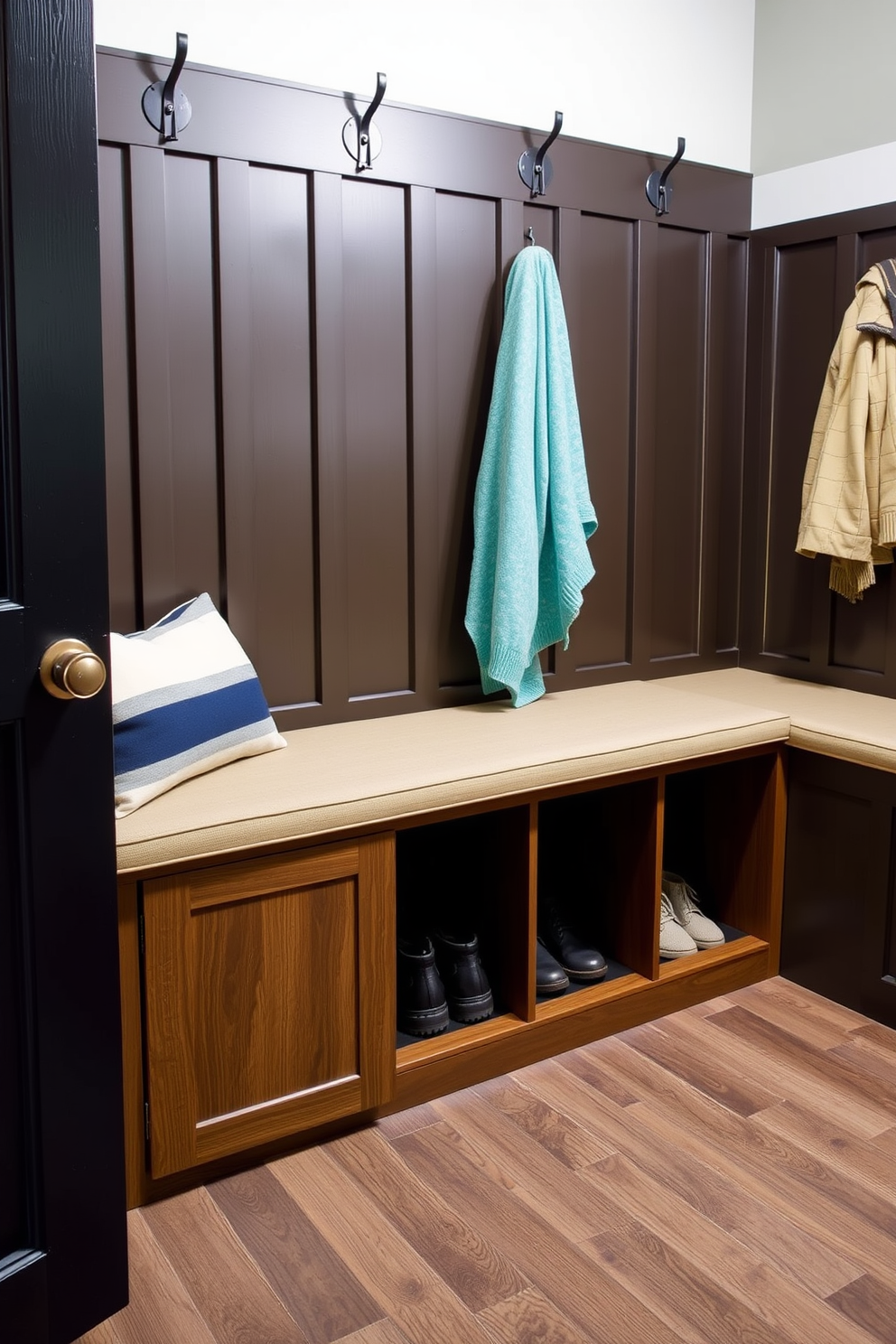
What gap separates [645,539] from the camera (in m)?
2.73

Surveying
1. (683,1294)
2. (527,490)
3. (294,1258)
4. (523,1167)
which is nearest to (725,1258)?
(683,1294)

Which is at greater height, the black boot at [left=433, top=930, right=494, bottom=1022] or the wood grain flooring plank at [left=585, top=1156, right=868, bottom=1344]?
the black boot at [left=433, top=930, right=494, bottom=1022]

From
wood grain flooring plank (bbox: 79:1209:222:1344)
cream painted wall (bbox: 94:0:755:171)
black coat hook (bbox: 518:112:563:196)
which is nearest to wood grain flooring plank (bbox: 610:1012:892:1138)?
wood grain flooring plank (bbox: 79:1209:222:1344)

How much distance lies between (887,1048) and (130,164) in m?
2.15

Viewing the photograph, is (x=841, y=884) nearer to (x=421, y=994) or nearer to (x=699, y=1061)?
(x=699, y=1061)

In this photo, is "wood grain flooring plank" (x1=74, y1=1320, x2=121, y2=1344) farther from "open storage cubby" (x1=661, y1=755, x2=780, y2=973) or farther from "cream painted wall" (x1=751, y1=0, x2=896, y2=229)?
"cream painted wall" (x1=751, y1=0, x2=896, y2=229)

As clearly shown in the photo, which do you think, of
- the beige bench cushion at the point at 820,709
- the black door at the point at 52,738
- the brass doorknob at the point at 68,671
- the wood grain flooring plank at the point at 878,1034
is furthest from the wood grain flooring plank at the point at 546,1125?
the brass doorknob at the point at 68,671

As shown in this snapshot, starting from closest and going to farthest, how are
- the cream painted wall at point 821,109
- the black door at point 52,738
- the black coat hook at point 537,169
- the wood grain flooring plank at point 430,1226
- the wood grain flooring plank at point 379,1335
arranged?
the black door at point 52,738, the wood grain flooring plank at point 379,1335, the wood grain flooring plank at point 430,1226, the black coat hook at point 537,169, the cream painted wall at point 821,109

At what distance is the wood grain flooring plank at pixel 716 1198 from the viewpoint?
1.60 m

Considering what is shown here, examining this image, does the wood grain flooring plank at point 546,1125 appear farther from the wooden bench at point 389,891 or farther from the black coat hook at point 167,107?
the black coat hook at point 167,107

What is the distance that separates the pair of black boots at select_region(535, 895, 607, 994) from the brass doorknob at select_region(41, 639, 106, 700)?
118 centimetres

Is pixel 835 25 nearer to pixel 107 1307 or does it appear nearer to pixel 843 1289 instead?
pixel 843 1289

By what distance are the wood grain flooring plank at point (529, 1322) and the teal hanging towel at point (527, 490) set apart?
118cm

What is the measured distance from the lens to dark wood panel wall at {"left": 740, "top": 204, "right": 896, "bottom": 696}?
8.57 ft
